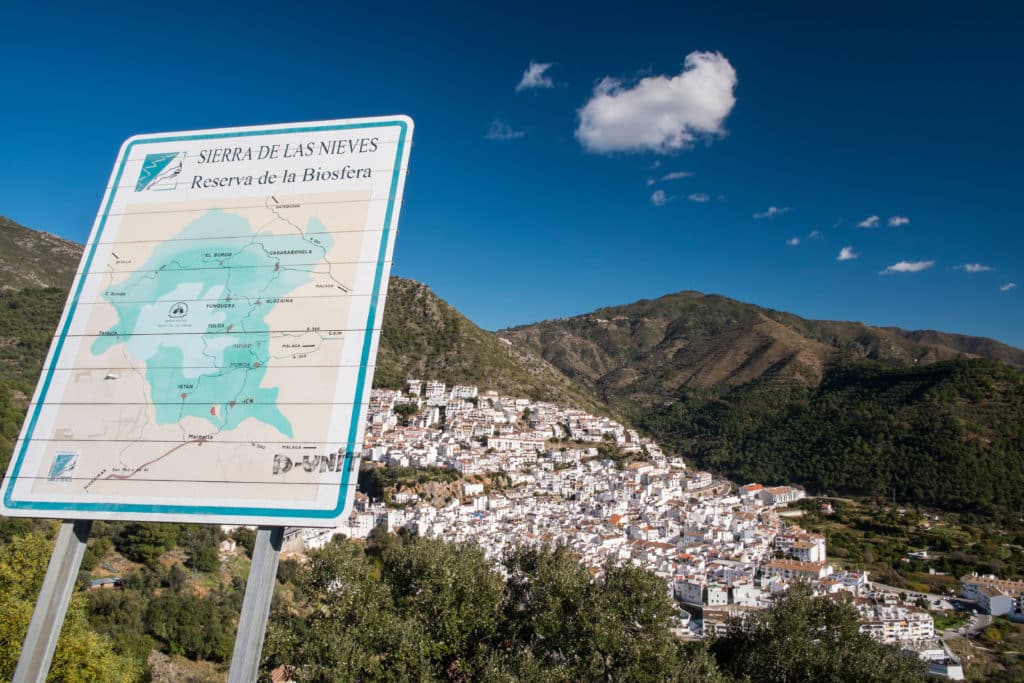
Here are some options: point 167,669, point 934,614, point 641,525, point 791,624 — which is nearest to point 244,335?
point 791,624

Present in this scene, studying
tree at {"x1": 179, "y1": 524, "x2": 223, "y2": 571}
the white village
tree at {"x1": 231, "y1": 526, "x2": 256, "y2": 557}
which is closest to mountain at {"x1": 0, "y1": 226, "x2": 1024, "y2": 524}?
the white village

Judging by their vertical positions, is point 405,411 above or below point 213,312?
above

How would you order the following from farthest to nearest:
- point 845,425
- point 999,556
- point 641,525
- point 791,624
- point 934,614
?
point 845,425
point 641,525
point 999,556
point 934,614
point 791,624

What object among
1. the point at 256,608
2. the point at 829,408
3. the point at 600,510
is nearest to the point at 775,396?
the point at 829,408

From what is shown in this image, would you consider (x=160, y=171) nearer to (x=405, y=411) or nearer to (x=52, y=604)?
(x=52, y=604)

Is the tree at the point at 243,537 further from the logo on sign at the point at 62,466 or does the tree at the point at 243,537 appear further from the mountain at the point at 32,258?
the mountain at the point at 32,258

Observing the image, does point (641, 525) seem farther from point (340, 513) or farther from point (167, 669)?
point (340, 513)
